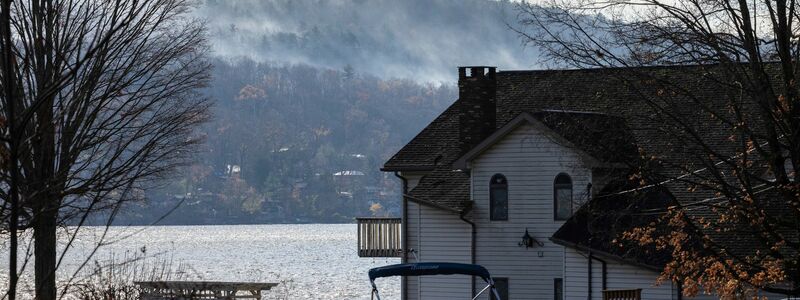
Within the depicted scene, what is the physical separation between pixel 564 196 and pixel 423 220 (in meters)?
5.27

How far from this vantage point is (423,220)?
43719 millimetres

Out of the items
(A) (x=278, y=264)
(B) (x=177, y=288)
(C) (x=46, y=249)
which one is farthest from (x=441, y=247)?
(A) (x=278, y=264)

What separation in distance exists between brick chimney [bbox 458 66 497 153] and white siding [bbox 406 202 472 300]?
2403 millimetres

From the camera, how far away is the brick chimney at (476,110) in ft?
143

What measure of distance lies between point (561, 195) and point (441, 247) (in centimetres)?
448

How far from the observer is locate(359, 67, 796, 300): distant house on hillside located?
3628cm

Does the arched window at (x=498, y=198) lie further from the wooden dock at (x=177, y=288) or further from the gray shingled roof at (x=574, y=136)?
the wooden dock at (x=177, y=288)

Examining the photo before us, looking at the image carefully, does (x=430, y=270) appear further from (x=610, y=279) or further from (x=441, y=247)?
(x=441, y=247)

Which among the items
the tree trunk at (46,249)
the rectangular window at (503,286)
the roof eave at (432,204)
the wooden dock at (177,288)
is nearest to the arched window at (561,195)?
the rectangular window at (503,286)

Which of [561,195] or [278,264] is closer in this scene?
[561,195]

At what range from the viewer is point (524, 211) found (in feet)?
135

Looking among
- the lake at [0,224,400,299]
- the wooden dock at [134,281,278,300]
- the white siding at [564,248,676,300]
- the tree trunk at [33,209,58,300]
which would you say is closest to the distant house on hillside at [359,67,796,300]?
the white siding at [564,248,676,300]

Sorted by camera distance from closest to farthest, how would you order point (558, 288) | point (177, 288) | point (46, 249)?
point (46, 249), point (177, 288), point (558, 288)

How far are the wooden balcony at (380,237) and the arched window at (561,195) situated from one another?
667 centimetres
